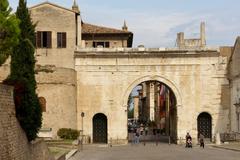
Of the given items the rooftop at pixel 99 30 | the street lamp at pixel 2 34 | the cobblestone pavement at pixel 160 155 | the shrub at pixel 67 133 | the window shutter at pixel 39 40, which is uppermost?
the rooftop at pixel 99 30

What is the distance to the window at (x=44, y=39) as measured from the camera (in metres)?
48.6

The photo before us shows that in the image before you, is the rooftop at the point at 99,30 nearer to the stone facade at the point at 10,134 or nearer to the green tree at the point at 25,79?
the green tree at the point at 25,79

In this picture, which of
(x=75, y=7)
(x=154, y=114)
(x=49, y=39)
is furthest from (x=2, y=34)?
(x=154, y=114)

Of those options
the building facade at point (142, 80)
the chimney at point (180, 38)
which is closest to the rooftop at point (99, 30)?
the building facade at point (142, 80)

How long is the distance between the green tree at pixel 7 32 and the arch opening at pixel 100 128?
27.5m

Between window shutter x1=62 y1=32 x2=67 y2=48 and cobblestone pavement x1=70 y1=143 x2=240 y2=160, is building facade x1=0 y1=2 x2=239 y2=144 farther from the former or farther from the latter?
cobblestone pavement x1=70 y1=143 x2=240 y2=160

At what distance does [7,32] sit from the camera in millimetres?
19719

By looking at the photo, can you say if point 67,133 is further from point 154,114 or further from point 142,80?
point 154,114

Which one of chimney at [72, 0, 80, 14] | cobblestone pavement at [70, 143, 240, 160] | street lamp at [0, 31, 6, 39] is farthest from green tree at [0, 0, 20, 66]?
chimney at [72, 0, 80, 14]

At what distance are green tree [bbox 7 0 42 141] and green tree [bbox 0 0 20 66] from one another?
389 mm

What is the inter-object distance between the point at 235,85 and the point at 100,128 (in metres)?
12.2

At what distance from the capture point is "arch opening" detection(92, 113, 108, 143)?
158ft

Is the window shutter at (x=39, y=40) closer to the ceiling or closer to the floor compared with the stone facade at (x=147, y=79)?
closer to the ceiling

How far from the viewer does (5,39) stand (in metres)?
20.0
